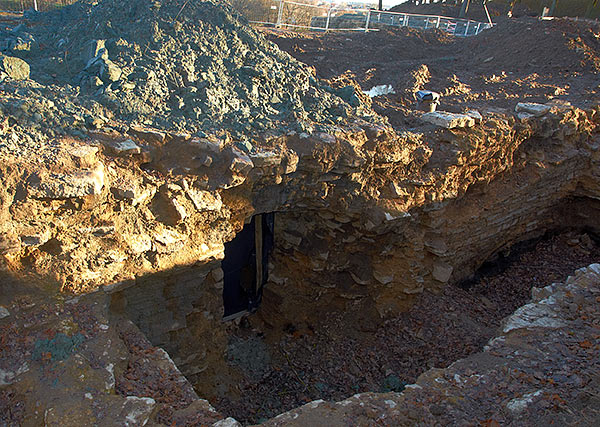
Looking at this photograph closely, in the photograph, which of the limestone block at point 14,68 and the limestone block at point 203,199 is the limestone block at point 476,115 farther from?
the limestone block at point 14,68

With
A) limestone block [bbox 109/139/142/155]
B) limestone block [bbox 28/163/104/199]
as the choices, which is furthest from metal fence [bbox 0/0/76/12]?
limestone block [bbox 28/163/104/199]

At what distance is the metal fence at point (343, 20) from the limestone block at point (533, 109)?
307 inches

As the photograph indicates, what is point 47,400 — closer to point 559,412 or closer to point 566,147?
point 559,412

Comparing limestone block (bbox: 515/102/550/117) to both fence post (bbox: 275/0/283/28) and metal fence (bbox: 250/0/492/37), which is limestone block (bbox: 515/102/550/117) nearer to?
metal fence (bbox: 250/0/492/37)

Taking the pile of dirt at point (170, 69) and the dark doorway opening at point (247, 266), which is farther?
the dark doorway opening at point (247, 266)

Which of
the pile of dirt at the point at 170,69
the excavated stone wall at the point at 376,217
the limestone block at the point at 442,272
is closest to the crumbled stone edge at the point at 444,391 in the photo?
the limestone block at the point at 442,272

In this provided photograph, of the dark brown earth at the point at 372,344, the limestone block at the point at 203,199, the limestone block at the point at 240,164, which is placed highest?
the limestone block at the point at 240,164

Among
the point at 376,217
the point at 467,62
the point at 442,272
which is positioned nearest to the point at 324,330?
the point at 442,272

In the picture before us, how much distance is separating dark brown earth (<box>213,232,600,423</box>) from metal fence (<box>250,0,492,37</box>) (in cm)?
910

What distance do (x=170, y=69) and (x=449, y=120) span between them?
3.46 meters

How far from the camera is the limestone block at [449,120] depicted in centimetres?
560

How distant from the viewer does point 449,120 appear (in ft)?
18.3

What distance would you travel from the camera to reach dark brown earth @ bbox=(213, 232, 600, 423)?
5336 mm

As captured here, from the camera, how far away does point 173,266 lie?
4.11 m
